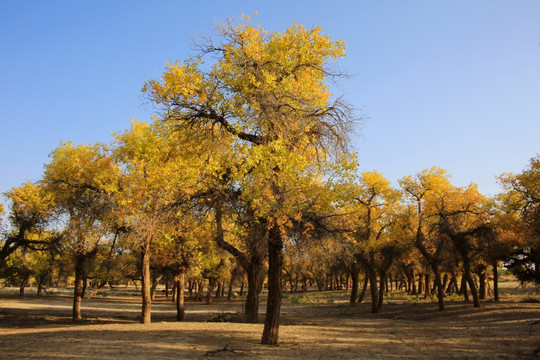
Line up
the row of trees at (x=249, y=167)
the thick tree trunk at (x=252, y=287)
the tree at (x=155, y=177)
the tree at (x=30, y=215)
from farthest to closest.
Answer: the tree at (x=30, y=215)
the thick tree trunk at (x=252, y=287)
the tree at (x=155, y=177)
the row of trees at (x=249, y=167)

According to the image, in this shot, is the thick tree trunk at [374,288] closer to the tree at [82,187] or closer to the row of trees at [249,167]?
the row of trees at [249,167]

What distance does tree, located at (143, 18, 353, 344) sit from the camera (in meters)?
11.0

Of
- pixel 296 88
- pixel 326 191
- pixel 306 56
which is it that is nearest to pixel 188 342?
pixel 326 191

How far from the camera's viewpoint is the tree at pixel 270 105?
36.1 feet

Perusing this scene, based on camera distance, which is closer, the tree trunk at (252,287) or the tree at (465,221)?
the tree trunk at (252,287)

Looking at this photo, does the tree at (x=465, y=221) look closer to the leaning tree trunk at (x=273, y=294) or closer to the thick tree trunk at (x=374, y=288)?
the thick tree trunk at (x=374, y=288)

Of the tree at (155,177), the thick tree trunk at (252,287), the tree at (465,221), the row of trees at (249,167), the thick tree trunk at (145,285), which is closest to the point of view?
the row of trees at (249,167)

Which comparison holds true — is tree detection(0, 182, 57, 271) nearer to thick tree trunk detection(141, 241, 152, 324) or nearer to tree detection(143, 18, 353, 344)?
→ thick tree trunk detection(141, 241, 152, 324)

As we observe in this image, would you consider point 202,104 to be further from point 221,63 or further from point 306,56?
point 306,56

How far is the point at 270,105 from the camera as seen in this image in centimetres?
1137

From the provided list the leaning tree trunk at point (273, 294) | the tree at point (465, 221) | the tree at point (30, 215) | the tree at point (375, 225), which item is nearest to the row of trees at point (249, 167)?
the leaning tree trunk at point (273, 294)

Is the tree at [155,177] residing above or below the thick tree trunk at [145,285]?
above

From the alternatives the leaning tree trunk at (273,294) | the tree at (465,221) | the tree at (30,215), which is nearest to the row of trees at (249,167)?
the leaning tree trunk at (273,294)

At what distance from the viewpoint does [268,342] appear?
1173cm
